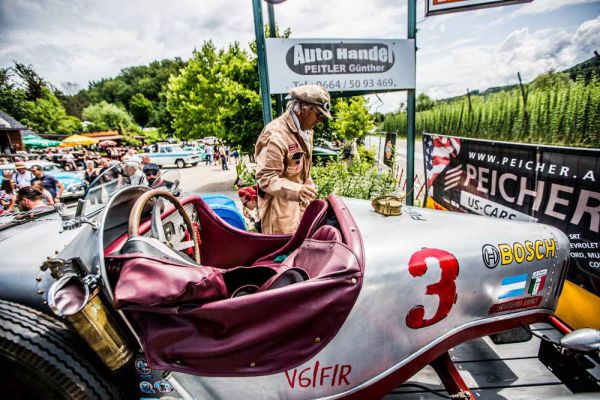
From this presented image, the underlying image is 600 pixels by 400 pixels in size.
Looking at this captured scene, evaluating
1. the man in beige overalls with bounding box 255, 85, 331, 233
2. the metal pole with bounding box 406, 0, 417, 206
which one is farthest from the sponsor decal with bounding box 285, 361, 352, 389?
the metal pole with bounding box 406, 0, 417, 206

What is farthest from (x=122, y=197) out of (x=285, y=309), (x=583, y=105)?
(x=583, y=105)

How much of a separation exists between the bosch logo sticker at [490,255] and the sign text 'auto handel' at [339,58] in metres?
4.07

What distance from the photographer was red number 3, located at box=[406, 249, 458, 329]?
139 cm

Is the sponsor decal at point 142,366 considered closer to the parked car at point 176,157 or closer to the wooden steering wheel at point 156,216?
the wooden steering wheel at point 156,216

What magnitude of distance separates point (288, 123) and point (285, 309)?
1903 millimetres

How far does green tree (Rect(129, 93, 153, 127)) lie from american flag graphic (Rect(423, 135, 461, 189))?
253 feet

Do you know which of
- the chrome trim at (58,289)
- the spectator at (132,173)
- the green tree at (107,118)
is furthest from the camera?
the green tree at (107,118)

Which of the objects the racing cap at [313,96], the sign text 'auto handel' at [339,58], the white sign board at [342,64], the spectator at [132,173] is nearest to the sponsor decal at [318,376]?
the racing cap at [313,96]

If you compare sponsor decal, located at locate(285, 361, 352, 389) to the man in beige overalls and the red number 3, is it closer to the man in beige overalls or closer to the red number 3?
the red number 3

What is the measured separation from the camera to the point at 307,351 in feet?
4.19

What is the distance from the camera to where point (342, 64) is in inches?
191

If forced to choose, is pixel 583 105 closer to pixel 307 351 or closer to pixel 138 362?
pixel 307 351

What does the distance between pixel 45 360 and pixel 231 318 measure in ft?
2.83

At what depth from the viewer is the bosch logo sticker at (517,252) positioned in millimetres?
1534
